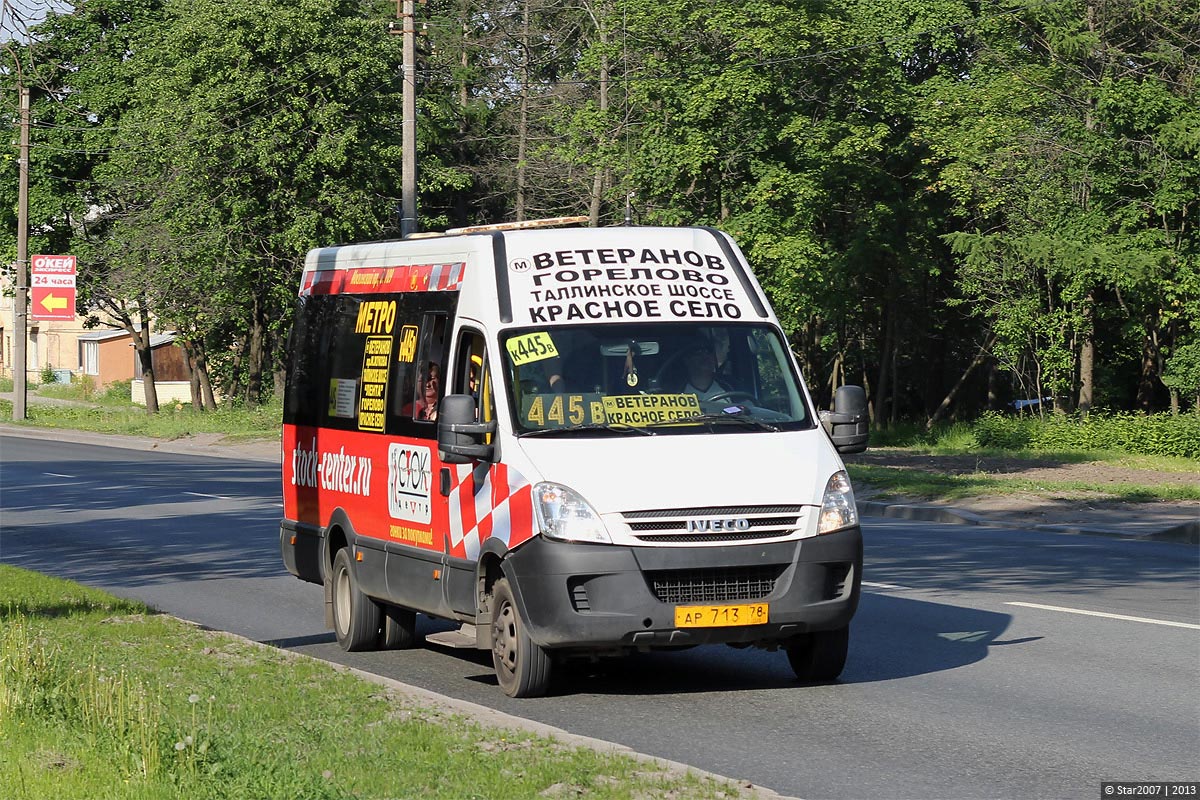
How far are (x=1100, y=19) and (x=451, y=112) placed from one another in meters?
21.8

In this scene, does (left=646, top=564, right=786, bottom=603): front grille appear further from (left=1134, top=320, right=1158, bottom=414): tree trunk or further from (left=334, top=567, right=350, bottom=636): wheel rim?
(left=1134, top=320, right=1158, bottom=414): tree trunk

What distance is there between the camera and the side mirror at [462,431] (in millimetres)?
9188

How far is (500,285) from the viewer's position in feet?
32.1

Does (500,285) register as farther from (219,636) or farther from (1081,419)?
(1081,419)

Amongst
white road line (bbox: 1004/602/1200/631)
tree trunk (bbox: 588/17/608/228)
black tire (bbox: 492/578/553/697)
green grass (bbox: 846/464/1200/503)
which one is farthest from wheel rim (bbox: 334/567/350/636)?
tree trunk (bbox: 588/17/608/228)

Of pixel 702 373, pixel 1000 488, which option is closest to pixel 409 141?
pixel 1000 488

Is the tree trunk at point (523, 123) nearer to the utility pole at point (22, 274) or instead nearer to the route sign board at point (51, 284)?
the route sign board at point (51, 284)

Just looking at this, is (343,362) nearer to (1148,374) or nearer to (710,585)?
(710,585)

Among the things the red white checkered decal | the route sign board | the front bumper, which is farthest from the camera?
the route sign board

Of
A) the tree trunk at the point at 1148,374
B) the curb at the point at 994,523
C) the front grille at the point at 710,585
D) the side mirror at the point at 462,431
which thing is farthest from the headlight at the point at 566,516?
the tree trunk at the point at 1148,374

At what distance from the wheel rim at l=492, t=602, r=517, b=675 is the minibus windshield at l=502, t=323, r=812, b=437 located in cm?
99

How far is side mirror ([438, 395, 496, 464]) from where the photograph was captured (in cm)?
919

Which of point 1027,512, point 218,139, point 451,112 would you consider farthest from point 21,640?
point 451,112

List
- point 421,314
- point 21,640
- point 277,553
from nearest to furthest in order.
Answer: point 21,640 < point 421,314 < point 277,553
